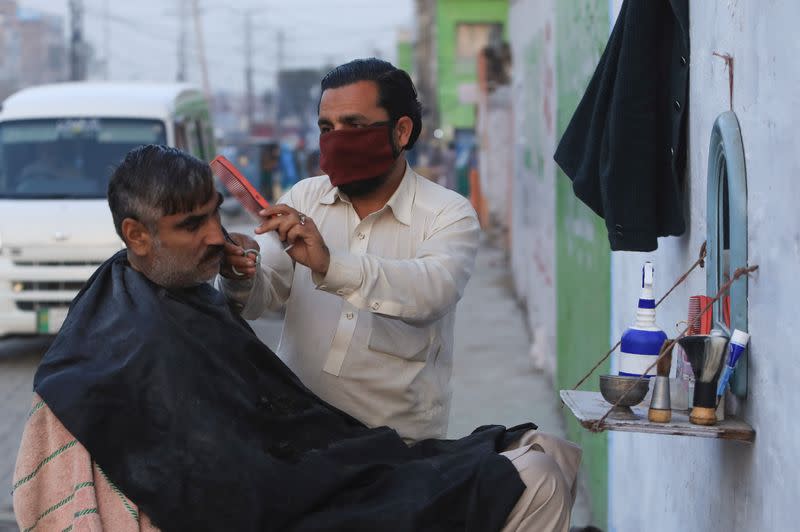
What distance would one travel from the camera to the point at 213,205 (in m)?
2.81

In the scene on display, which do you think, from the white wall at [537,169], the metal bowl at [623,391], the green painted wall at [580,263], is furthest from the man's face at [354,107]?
the white wall at [537,169]

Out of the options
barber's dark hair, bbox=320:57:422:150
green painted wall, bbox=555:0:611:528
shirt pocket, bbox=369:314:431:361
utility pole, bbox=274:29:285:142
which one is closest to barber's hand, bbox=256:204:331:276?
shirt pocket, bbox=369:314:431:361

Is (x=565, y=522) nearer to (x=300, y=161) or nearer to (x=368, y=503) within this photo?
(x=368, y=503)

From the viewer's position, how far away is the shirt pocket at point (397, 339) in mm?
3090

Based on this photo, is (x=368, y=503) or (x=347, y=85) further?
(x=347, y=85)

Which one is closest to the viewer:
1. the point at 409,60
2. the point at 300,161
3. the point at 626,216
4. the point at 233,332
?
the point at 233,332

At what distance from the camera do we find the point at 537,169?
1029cm

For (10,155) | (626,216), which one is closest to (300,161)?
(10,155)

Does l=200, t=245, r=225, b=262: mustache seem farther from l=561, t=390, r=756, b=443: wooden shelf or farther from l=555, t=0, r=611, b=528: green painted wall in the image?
l=555, t=0, r=611, b=528: green painted wall

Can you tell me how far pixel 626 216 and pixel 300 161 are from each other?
127ft

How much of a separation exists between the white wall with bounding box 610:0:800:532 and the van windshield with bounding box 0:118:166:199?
805 cm

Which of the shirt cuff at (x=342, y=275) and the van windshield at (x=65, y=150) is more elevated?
the van windshield at (x=65, y=150)

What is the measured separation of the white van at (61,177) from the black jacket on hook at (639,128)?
6905 millimetres

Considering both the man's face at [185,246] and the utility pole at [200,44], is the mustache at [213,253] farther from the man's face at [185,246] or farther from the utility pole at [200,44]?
the utility pole at [200,44]
